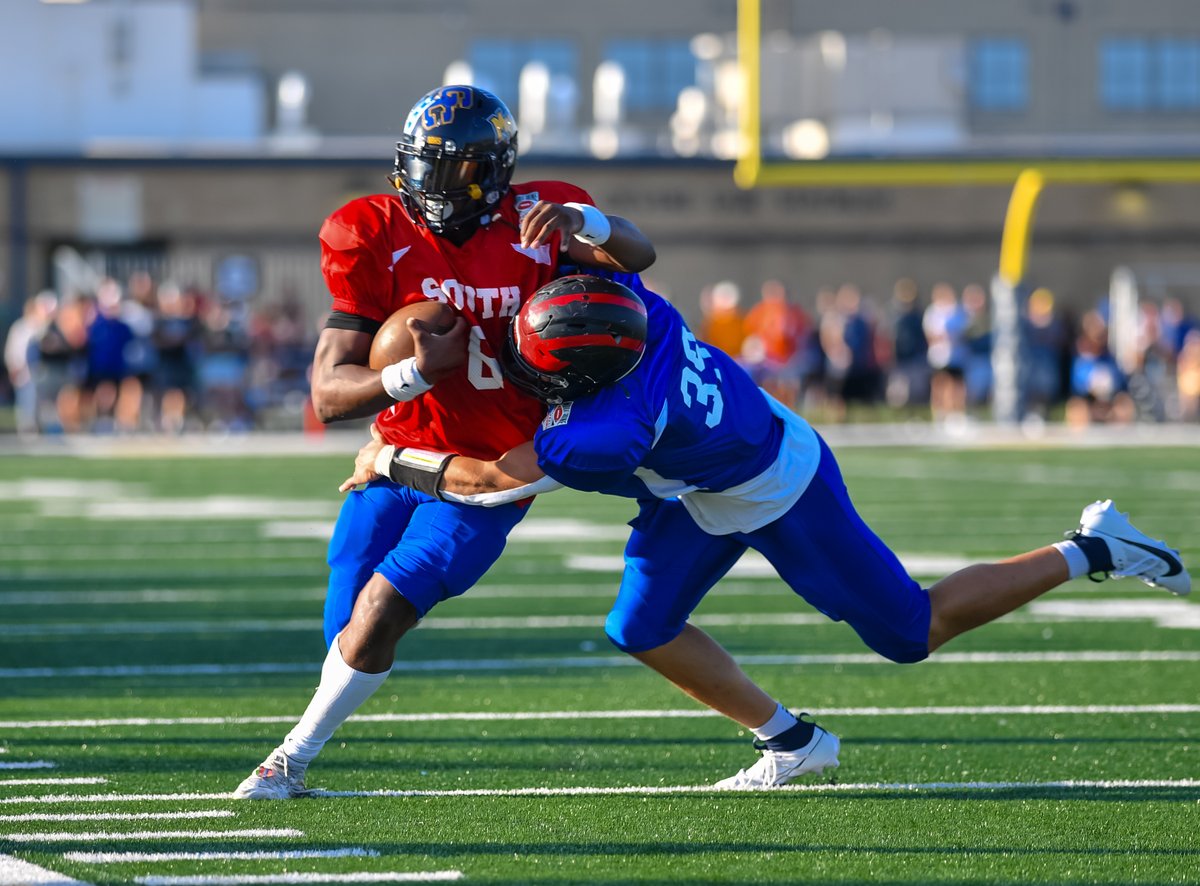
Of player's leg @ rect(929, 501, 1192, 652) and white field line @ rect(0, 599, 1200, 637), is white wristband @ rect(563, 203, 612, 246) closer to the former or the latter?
player's leg @ rect(929, 501, 1192, 652)

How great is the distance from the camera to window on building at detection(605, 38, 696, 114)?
4034 cm

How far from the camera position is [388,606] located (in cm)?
450

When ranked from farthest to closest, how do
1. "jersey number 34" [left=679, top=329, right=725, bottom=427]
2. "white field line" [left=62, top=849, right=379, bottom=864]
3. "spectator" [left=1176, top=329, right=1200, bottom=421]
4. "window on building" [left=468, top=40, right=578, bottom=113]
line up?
1. "window on building" [left=468, top=40, right=578, bottom=113]
2. "spectator" [left=1176, top=329, right=1200, bottom=421]
3. "jersey number 34" [left=679, top=329, right=725, bottom=427]
4. "white field line" [left=62, top=849, right=379, bottom=864]

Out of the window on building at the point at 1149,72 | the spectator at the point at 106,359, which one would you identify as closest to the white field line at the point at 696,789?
the spectator at the point at 106,359

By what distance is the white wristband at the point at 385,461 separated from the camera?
466 centimetres

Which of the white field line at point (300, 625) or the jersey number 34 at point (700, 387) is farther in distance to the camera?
the white field line at point (300, 625)

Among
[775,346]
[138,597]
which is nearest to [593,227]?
[138,597]

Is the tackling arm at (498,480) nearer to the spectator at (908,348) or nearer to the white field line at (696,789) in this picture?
the white field line at (696,789)

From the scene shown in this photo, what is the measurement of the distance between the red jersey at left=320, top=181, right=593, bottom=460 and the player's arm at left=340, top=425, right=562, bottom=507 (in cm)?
8

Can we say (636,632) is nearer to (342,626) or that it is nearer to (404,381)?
(342,626)

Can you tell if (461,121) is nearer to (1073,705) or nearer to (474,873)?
(474,873)

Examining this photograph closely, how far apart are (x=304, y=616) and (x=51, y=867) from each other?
4.07 metres

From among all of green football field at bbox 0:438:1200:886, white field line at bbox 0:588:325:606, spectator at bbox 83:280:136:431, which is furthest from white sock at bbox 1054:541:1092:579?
spectator at bbox 83:280:136:431

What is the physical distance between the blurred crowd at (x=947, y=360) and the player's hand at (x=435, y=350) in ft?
54.4
